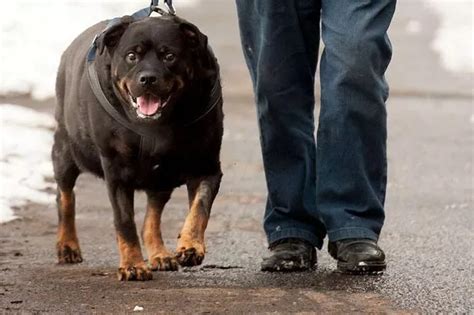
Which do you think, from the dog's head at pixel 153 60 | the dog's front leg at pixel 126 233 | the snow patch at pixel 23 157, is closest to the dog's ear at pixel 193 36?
the dog's head at pixel 153 60

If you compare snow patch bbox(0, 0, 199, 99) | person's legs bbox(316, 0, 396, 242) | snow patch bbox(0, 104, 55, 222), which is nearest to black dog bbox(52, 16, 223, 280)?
person's legs bbox(316, 0, 396, 242)

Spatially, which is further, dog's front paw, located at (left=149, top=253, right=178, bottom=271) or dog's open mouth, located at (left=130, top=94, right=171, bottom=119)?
dog's front paw, located at (left=149, top=253, right=178, bottom=271)

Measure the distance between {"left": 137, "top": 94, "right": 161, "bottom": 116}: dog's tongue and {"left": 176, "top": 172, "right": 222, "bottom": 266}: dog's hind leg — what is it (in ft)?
1.60

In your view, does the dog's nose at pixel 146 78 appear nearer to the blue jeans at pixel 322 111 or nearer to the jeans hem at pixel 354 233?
the blue jeans at pixel 322 111

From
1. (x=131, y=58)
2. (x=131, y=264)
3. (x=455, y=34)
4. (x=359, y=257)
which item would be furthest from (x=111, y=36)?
(x=455, y=34)

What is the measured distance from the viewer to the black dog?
18.9ft

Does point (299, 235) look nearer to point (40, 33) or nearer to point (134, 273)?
point (134, 273)

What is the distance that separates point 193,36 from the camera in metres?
5.86

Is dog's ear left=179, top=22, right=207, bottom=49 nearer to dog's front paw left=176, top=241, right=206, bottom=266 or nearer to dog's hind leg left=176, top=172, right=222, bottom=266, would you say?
dog's hind leg left=176, top=172, right=222, bottom=266

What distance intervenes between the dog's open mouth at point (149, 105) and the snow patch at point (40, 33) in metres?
→ 8.37

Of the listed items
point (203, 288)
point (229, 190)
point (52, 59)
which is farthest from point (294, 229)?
point (52, 59)

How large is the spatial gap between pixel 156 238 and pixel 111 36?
1.11m

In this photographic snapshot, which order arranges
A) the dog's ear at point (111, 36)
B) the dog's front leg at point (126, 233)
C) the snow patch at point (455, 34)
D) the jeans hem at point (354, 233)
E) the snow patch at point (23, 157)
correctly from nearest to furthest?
the dog's ear at point (111, 36) → the dog's front leg at point (126, 233) → the jeans hem at point (354, 233) → the snow patch at point (23, 157) → the snow patch at point (455, 34)

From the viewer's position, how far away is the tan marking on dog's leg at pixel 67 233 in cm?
663
